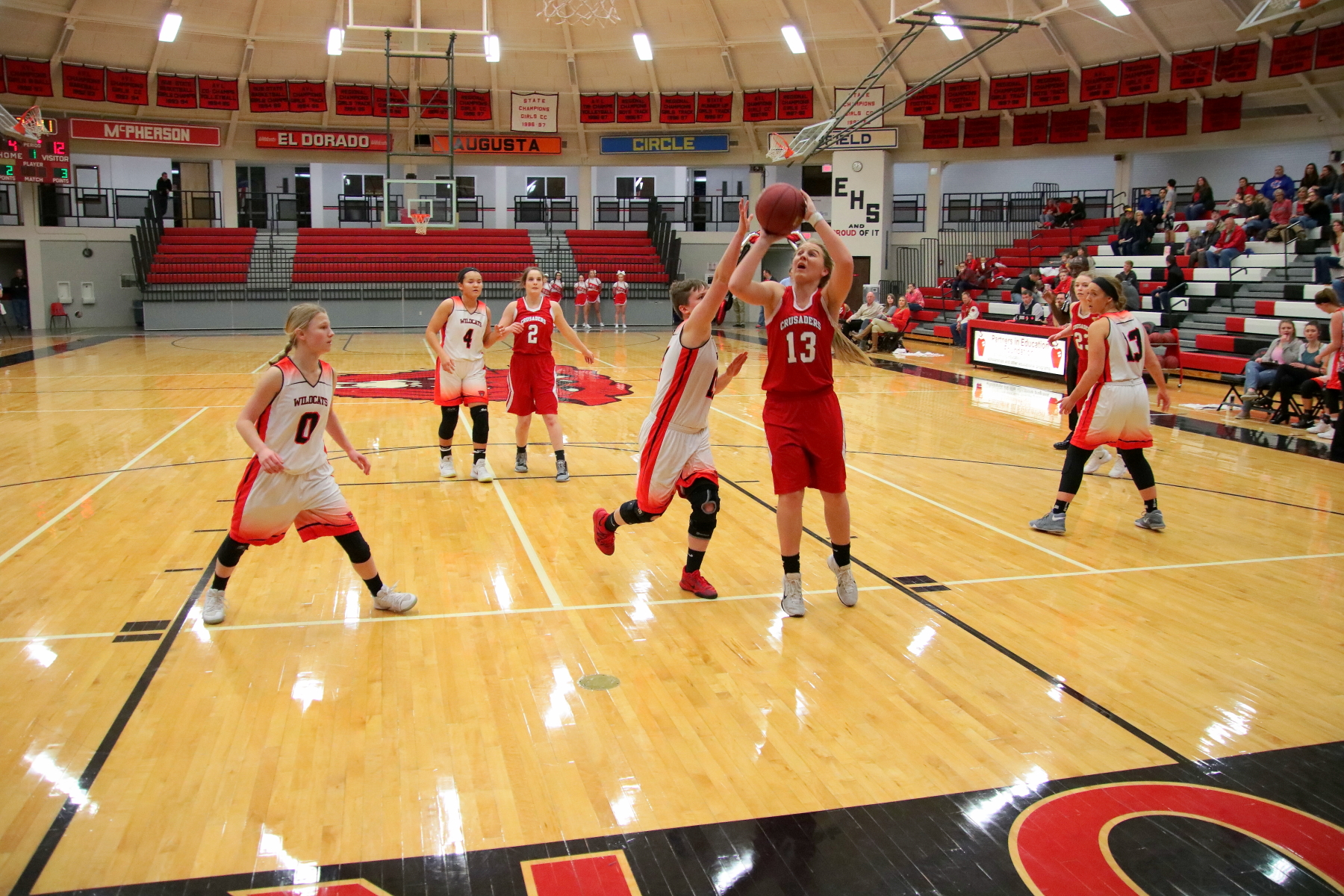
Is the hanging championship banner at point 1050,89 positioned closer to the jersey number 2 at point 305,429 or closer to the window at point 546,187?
the window at point 546,187

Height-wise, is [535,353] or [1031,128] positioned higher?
[1031,128]

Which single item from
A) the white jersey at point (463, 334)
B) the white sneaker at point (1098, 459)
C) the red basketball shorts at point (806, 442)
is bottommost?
the white sneaker at point (1098, 459)

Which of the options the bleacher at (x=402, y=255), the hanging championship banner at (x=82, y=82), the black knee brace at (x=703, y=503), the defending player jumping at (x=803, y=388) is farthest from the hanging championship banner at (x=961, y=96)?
the black knee brace at (x=703, y=503)

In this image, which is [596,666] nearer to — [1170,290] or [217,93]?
[1170,290]

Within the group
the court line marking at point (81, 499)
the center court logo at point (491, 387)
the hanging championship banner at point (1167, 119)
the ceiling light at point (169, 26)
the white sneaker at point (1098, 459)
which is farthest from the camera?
the ceiling light at point (169, 26)

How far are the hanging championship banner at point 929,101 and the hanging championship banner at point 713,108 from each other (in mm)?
4767

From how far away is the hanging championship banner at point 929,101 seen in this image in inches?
946

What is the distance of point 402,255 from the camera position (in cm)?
2662

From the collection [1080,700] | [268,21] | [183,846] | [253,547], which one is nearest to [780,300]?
[1080,700]

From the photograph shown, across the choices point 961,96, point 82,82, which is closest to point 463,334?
point 961,96

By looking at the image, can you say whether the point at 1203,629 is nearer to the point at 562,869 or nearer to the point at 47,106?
Result: the point at 562,869

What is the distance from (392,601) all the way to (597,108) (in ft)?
78.5

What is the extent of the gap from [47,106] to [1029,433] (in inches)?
980

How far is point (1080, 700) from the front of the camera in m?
4.05
